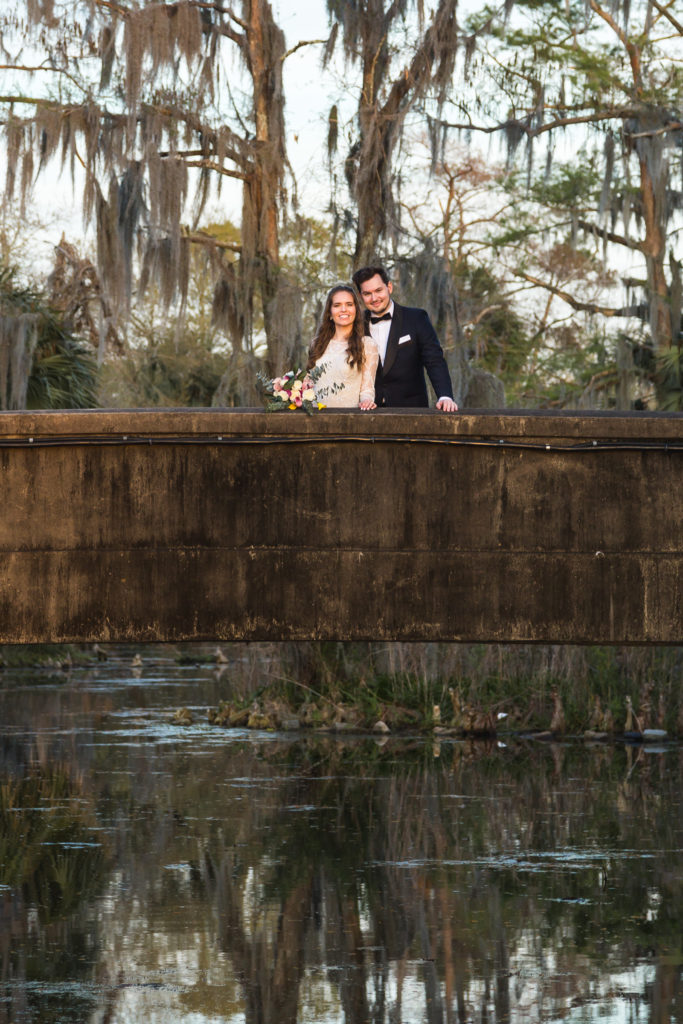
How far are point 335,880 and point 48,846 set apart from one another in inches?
107

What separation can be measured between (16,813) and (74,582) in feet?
24.5

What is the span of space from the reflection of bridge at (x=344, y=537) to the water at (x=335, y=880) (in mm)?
2119

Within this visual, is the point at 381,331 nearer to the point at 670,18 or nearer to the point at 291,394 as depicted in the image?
the point at 291,394

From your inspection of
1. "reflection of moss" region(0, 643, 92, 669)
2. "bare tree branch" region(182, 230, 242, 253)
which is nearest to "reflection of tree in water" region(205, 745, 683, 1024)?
"bare tree branch" region(182, 230, 242, 253)

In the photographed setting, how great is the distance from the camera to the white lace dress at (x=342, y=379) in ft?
27.1

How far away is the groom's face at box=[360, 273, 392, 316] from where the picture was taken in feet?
27.3

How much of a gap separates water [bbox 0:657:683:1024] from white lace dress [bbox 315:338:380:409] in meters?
3.27

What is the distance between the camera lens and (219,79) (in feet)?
68.9

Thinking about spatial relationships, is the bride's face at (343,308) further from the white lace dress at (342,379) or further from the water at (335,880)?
the water at (335,880)

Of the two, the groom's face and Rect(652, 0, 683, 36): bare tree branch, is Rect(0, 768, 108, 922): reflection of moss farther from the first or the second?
Rect(652, 0, 683, 36): bare tree branch

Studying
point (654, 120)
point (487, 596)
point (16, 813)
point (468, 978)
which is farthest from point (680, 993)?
point (654, 120)

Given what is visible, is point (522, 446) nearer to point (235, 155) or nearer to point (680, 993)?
point (680, 993)

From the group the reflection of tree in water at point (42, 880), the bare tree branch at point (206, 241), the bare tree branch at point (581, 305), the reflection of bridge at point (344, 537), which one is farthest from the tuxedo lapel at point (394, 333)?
the bare tree branch at point (581, 305)

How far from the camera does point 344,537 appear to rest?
322 inches
